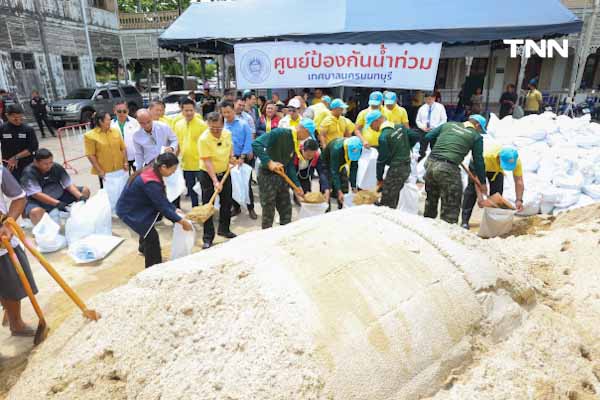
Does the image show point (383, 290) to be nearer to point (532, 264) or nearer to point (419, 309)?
point (419, 309)

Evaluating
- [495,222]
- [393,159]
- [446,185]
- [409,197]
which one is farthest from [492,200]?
[393,159]

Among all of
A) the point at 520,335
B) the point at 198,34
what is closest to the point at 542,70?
the point at 198,34

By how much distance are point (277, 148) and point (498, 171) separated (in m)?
2.66

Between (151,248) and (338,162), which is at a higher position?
(338,162)

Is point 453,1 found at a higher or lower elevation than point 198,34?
higher

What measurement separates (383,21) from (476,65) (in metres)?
10.8

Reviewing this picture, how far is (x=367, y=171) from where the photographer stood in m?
5.29

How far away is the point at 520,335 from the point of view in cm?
251

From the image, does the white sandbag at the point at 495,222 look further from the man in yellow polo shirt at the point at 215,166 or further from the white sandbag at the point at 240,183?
the man in yellow polo shirt at the point at 215,166

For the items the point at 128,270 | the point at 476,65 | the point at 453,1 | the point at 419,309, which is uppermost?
the point at 453,1

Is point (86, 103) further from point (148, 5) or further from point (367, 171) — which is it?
point (148, 5)

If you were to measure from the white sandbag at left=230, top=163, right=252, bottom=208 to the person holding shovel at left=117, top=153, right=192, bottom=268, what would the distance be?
59.6 inches

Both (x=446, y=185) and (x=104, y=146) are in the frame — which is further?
(x=104, y=146)

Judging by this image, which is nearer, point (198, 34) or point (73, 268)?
point (73, 268)
